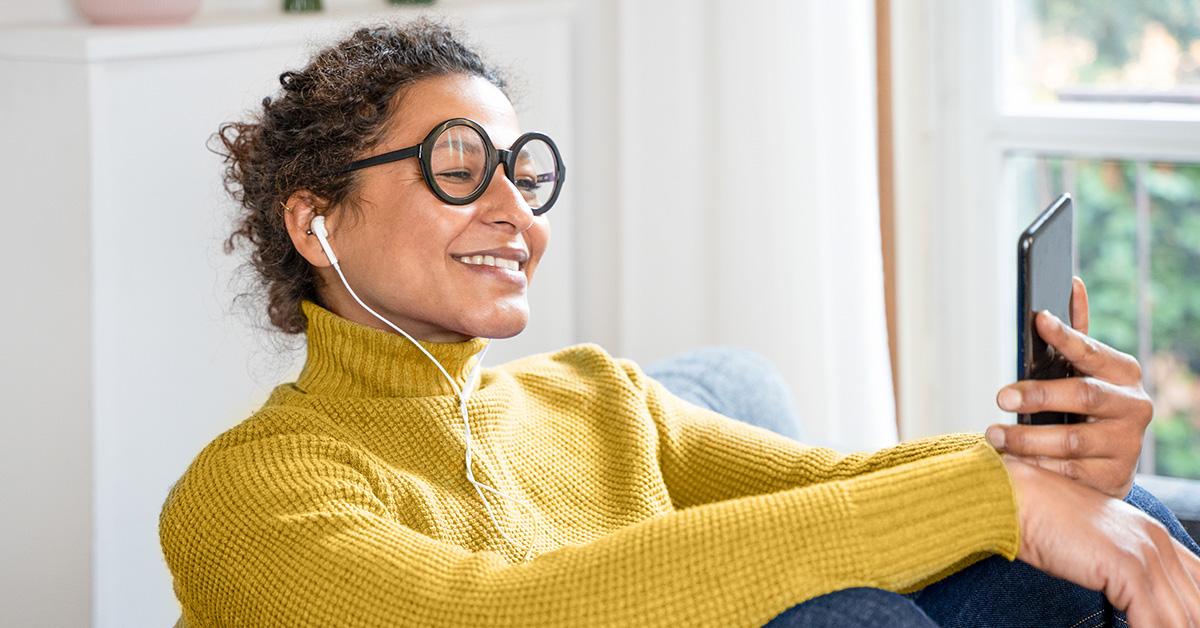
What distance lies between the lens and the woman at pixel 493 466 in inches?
46.2

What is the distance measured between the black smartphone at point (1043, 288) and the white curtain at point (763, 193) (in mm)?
1259

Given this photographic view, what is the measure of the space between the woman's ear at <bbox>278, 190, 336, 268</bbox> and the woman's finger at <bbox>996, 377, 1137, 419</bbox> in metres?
0.74

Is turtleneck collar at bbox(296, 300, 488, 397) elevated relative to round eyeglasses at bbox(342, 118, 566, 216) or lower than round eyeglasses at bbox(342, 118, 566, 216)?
lower

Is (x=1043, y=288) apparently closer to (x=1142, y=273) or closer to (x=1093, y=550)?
(x=1093, y=550)

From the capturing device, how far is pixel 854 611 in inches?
45.3

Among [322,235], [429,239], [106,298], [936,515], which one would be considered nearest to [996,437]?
[936,515]

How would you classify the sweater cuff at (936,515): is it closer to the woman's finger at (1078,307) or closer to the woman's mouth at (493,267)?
the woman's finger at (1078,307)

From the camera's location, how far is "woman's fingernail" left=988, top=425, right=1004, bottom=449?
1.33 meters

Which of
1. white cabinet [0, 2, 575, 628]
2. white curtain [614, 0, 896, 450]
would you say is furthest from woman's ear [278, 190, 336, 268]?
white curtain [614, 0, 896, 450]

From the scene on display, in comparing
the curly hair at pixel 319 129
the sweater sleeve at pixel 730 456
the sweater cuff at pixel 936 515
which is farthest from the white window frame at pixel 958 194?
the sweater cuff at pixel 936 515

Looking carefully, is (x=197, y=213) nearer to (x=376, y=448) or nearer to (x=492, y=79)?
(x=492, y=79)

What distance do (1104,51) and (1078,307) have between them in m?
1.49

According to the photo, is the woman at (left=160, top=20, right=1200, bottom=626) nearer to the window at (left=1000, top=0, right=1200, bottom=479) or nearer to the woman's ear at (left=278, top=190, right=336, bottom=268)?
the woman's ear at (left=278, top=190, right=336, bottom=268)

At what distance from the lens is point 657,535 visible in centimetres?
118
